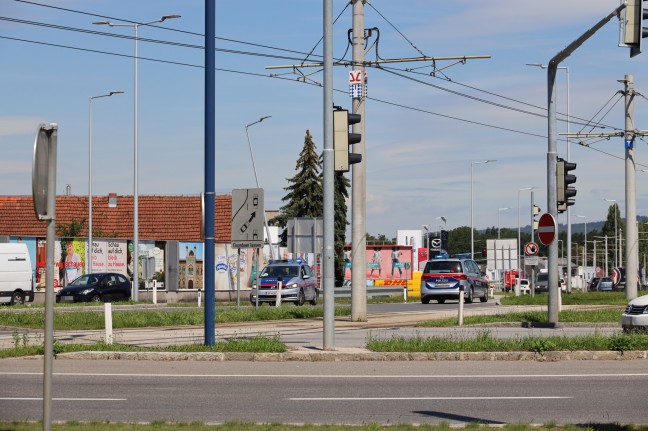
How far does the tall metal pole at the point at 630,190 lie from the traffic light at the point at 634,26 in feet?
79.1

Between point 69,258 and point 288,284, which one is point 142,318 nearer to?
point 288,284

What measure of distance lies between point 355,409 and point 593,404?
2829mm

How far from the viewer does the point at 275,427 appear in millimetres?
9969

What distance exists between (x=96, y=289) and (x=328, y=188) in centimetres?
3139

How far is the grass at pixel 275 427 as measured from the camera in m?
9.76

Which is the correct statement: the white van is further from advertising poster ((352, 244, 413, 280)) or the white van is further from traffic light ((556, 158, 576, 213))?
advertising poster ((352, 244, 413, 280))

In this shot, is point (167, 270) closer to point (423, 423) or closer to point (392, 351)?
point (392, 351)

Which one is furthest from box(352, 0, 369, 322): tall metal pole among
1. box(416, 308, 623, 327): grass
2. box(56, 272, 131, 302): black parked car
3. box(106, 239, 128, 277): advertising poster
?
box(106, 239, 128, 277): advertising poster

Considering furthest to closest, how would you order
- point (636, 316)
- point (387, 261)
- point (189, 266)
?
1. point (387, 261)
2. point (189, 266)
3. point (636, 316)

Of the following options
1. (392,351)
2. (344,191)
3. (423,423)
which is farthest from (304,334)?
(344,191)

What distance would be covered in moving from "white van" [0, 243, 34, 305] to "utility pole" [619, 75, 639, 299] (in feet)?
85.2

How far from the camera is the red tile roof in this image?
239 feet

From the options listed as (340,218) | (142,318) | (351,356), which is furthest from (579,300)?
(340,218)

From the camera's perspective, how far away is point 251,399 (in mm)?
12625
